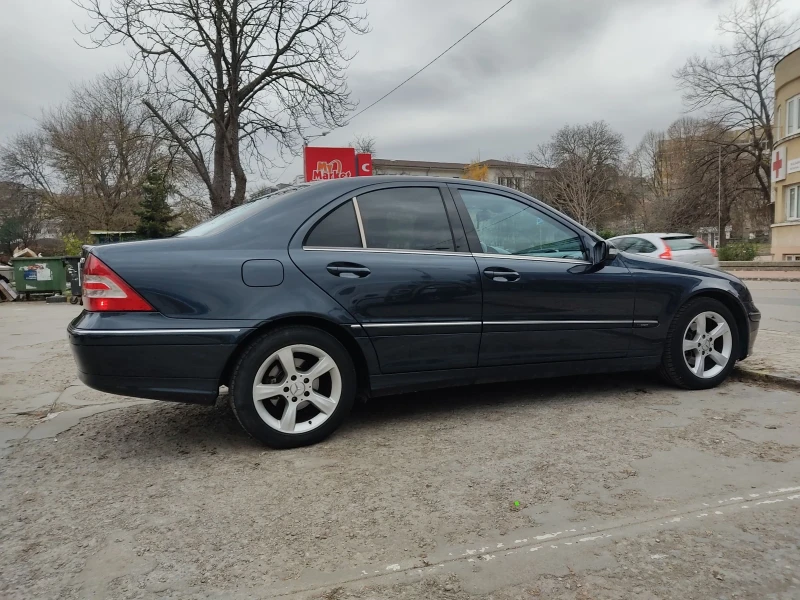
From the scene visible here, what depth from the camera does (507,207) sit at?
4.09 m

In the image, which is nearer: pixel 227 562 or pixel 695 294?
pixel 227 562

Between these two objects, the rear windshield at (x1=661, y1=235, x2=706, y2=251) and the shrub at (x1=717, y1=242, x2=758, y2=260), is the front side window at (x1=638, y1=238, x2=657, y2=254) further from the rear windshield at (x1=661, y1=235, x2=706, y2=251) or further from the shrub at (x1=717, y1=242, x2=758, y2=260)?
the shrub at (x1=717, y1=242, x2=758, y2=260)

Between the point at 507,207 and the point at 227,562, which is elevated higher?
the point at 507,207

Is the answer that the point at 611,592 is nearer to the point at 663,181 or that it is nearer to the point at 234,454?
the point at 234,454

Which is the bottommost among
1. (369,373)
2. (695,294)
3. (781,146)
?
(369,373)

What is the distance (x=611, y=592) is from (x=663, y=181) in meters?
70.9

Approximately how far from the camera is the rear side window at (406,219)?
3.65 metres

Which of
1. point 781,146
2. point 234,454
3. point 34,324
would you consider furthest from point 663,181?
point 234,454

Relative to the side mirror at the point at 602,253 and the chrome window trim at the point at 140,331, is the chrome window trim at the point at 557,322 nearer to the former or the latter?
the side mirror at the point at 602,253

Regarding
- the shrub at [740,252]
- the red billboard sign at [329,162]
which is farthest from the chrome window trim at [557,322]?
the shrub at [740,252]

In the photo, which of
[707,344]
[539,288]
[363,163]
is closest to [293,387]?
[539,288]

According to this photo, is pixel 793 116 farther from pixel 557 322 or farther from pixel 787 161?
pixel 557 322

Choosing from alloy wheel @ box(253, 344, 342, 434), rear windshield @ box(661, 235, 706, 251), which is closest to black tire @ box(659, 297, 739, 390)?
alloy wheel @ box(253, 344, 342, 434)

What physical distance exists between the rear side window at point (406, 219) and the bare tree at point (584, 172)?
4226 cm
